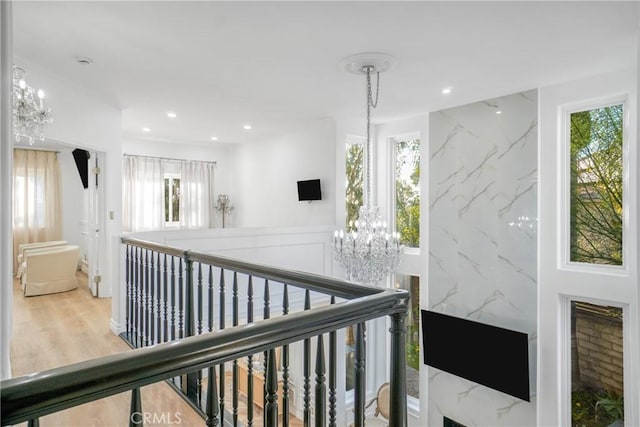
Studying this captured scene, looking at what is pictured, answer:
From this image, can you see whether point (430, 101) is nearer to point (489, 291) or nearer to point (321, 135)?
point (321, 135)

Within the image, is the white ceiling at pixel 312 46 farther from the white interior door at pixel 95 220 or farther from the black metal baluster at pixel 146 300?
the black metal baluster at pixel 146 300

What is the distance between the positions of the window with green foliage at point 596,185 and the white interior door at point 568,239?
0.01 metres

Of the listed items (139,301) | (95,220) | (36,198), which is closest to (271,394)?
(139,301)

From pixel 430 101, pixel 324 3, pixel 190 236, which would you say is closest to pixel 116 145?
pixel 190 236

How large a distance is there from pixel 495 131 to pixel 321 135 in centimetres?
253

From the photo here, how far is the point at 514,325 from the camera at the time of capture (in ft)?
14.8

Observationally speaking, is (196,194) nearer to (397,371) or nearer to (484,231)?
(484,231)

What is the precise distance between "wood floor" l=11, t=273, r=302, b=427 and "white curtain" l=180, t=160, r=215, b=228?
2.24 m

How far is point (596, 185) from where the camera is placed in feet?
13.1

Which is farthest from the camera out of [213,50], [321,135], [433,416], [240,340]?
[321,135]

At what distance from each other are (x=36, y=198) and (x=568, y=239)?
864 centimetres

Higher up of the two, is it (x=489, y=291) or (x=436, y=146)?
(x=436, y=146)

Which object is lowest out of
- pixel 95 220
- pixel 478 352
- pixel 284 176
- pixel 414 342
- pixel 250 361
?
pixel 414 342

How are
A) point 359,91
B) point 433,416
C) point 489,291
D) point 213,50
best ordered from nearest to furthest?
1. point 213,50
2. point 359,91
3. point 489,291
4. point 433,416
